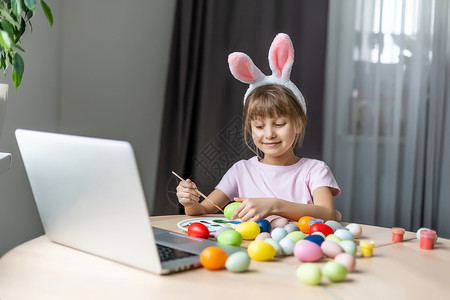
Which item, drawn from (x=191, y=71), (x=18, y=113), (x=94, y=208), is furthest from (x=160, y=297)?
(x=191, y=71)

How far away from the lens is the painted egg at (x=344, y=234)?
1149mm

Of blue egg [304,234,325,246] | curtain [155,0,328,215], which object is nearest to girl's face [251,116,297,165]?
blue egg [304,234,325,246]

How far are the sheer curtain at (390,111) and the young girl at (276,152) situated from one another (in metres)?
1.07

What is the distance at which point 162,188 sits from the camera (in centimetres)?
289

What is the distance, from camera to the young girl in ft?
5.51

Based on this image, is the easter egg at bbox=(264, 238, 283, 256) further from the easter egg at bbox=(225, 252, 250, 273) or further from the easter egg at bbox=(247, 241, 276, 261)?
the easter egg at bbox=(225, 252, 250, 273)

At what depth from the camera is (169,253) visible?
0.99 m

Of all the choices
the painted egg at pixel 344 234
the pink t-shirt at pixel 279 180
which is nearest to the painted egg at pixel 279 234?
the painted egg at pixel 344 234

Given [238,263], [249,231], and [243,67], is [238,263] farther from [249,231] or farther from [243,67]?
[243,67]

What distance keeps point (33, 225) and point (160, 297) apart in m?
2.03

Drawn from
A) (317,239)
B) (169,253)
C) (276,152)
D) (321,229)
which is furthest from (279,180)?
(169,253)

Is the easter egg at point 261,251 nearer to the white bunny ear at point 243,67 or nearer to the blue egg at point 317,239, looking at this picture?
the blue egg at point 317,239

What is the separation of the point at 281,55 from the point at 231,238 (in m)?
0.79

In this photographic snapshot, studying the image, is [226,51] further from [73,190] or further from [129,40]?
[73,190]
